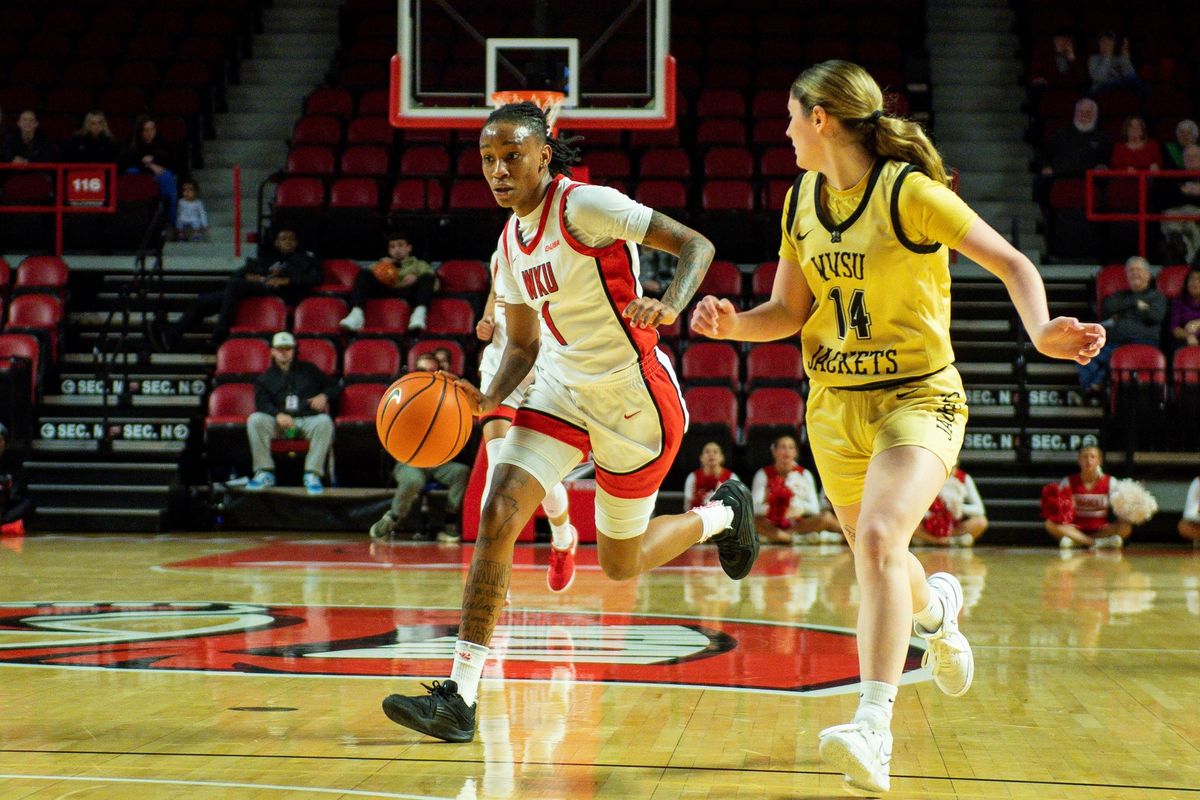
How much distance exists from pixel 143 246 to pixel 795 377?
22.3 feet

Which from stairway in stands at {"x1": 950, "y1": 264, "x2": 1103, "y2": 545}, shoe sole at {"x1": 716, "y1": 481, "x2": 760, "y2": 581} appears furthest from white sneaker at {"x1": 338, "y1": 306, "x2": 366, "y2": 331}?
shoe sole at {"x1": 716, "y1": 481, "x2": 760, "y2": 581}

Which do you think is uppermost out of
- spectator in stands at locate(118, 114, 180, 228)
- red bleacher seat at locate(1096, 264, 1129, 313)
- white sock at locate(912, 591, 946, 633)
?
spectator in stands at locate(118, 114, 180, 228)

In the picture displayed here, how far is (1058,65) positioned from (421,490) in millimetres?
9774

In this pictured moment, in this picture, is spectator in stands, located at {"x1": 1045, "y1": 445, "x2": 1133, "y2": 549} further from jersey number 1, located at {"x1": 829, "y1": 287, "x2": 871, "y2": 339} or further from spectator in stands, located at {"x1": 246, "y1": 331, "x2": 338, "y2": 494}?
jersey number 1, located at {"x1": 829, "y1": 287, "x2": 871, "y2": 339}

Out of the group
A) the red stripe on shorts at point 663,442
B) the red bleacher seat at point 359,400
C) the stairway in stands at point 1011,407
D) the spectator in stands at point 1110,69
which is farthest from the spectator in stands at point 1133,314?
the red stripe on shorts at point 663,442

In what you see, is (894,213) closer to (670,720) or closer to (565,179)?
(565,179)

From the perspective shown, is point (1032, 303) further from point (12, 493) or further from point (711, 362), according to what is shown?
point (12, 493)

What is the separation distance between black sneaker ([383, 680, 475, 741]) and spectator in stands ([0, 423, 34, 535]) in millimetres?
9580

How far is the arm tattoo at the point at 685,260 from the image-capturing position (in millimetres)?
4191

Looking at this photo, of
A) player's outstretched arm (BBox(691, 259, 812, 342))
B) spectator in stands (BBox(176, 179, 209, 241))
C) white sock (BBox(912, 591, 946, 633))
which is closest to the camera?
player's outstretched arm (BBox(691, 259, 812, 342))

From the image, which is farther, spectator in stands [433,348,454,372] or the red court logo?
spectator in stands [433,348,454,372]

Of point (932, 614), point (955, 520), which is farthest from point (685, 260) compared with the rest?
point (955, 520)

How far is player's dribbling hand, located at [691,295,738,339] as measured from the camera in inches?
149

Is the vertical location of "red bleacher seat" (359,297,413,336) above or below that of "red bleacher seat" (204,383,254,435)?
above
